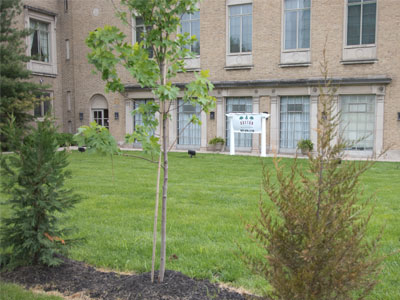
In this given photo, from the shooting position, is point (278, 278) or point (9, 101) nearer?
point (278, 278)

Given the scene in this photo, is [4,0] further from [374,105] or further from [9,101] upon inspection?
[374,105]

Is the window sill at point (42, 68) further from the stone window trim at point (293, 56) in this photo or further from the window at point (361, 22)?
the window at point (361, 22)

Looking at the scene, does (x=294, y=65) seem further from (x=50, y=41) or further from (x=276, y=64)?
(x=50, y=41)

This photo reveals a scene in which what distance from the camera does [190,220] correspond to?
744 centimetres

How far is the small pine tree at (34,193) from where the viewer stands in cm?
468

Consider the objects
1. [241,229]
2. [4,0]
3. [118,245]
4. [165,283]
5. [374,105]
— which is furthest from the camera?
[4,0]

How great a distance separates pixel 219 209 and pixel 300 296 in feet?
18.0

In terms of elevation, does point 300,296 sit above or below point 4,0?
below

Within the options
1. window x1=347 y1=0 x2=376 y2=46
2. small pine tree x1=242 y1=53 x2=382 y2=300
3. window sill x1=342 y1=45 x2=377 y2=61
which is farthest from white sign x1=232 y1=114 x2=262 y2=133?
small pine tree x1=242 y1=53 x2=382 y2=300

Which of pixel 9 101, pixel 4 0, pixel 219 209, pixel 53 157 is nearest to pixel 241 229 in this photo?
pixel 219 209

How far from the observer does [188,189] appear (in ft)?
35.4

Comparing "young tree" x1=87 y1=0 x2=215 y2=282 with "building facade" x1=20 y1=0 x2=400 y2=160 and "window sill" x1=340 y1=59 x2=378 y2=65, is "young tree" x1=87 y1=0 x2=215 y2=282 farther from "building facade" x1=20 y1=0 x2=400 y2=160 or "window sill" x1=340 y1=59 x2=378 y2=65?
"window sill" x1=340 y1=59 x2=378 y2=65

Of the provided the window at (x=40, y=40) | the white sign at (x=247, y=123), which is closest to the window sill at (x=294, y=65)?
the white sign at (x=247, y=123)

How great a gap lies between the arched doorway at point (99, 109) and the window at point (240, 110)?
9.22 m
